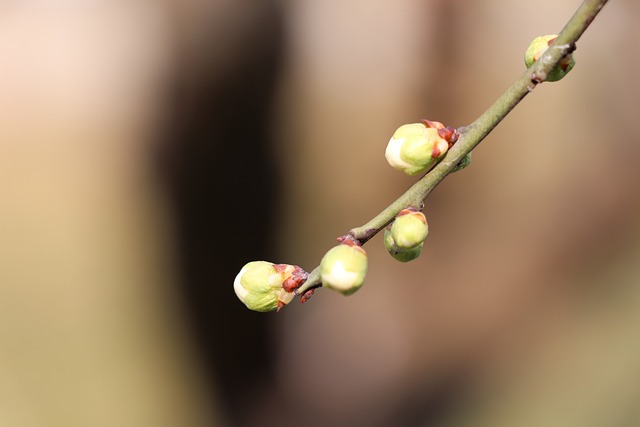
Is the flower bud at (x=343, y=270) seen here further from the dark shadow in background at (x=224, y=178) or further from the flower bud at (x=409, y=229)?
the dark shadow in background at (x=224, y=178)

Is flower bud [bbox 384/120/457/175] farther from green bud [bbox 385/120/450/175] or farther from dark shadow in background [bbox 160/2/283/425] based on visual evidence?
dark shadow in background [bbox 160/2/283/425]

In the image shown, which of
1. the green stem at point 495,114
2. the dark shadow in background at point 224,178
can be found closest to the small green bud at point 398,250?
the green stem at point 495,114

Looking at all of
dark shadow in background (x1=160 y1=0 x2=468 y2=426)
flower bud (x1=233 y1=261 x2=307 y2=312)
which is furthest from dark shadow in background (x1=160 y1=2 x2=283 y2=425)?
flower bud (x1=233 y1=261 x2=307 y2=312)

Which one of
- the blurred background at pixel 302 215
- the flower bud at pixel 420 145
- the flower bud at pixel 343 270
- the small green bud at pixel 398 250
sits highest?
the blurred background at pixel 302 215

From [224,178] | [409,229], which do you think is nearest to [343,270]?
[409,229]

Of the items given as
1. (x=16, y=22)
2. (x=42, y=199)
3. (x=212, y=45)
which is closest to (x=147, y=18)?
(x=212, y=45)

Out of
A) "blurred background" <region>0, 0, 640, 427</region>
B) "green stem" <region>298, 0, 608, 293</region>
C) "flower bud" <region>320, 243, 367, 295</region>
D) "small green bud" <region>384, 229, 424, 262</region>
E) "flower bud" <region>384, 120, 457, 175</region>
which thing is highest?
"blurred background" <region>0, 0, 640, 427</region>

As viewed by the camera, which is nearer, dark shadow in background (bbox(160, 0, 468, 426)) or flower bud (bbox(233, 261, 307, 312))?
Result: flower bud (bbox(233, 261, 307, 312))
